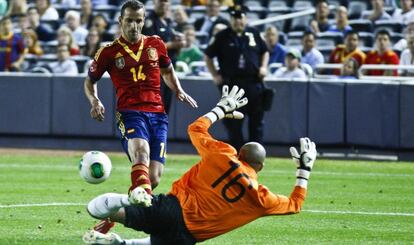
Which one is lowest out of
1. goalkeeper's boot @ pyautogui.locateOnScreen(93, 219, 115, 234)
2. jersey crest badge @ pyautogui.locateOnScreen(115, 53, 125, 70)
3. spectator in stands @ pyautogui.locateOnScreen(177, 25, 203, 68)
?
goalkeeper's boot @ pyautogui.locateOnScreen(93, 219, 115, 234)

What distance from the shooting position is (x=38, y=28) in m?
27.7

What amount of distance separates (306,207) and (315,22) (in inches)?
419

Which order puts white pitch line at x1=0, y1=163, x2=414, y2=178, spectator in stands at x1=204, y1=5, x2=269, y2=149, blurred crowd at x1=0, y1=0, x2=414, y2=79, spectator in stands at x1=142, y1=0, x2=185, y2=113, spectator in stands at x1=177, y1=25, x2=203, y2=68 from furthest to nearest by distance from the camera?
spectator in stands at x1=177, y1=25, x2=203, y2=68
blurred crowd at x1=0, y1=0, x2=414, y2=79
spectator in stands at x1=204, y1=5, x2=269, y2=149
white pitch line at x1=0, y1=163, x2=414, y2=178
spectator in stands at x1=142, y1=0, x2=185, y2=113

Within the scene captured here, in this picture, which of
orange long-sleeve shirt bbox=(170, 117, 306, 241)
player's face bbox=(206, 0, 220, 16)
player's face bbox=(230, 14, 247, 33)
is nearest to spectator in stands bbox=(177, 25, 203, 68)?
player's face bbox=(206, 0, 220, 16)

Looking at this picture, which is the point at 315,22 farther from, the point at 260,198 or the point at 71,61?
the point at 260,198

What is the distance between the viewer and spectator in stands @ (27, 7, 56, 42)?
27375 millimetres

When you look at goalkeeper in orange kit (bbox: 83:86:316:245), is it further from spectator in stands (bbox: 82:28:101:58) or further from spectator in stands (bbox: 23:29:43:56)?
spectator in stands (bbox: 23:29:43:56)

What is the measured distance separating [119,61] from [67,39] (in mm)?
13115

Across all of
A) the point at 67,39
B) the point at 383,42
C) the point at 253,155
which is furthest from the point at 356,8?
the point at 253,155

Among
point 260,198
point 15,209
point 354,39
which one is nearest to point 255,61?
point 354,39

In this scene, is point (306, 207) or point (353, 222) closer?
point (353, 222)

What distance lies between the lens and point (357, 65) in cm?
2175

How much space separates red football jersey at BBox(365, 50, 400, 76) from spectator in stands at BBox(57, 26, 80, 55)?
6290 mm

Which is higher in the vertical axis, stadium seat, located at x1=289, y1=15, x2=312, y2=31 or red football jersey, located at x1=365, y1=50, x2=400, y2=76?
stadium seat, located at x1=289, y1=15, x2=312, y2=31
